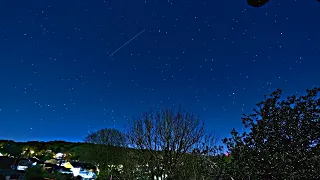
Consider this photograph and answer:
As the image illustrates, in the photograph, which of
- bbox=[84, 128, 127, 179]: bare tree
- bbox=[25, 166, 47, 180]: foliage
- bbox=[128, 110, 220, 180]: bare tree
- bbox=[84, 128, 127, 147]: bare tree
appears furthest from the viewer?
bbox=[84, 128, 127, 147]: bare tree

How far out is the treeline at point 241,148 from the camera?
668 centimetres

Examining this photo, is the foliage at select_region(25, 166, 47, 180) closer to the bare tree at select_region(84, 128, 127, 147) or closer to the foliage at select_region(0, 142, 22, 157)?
the foliage at select_region(0, 142, 22, 157)

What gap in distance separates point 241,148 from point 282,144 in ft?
4.96

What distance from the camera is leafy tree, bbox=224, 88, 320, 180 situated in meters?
6.48

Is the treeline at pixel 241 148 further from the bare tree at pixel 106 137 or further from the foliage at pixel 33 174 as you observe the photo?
the bare tree at pixel 106 137

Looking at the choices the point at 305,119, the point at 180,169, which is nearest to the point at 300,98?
the point at 305,119

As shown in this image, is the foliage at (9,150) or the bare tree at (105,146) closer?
the foliage at (9,150)

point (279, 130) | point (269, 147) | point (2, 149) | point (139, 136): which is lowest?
point (2, 149)

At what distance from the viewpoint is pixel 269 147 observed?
24.1ft

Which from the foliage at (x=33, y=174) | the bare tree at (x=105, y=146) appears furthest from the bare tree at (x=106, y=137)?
the foliage at (x=33, y=174)

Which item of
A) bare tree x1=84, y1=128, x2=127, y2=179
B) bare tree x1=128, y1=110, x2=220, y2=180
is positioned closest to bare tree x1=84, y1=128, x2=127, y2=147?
bare tree x1=84, y1=128, x2=127, y2=179

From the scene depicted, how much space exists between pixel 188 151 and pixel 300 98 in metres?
5.94

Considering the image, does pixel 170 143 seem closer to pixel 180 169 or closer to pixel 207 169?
pixel 180 169

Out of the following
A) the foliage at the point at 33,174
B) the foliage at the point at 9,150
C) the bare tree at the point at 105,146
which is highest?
the bare tree at the point at 105,146
